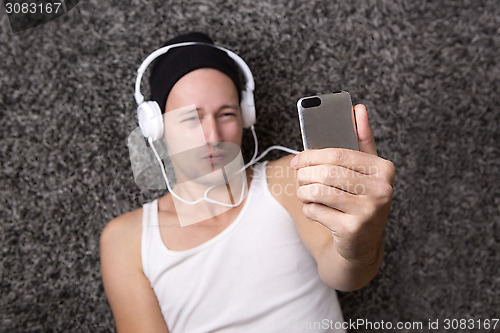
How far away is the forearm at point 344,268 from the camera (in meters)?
0.95

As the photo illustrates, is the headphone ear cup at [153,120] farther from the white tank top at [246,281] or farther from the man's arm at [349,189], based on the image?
the man's arm at [349,189]

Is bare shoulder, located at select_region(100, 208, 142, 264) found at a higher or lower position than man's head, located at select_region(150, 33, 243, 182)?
lower

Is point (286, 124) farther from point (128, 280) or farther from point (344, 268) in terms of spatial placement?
point (128, 280)

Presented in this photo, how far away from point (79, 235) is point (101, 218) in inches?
3.4

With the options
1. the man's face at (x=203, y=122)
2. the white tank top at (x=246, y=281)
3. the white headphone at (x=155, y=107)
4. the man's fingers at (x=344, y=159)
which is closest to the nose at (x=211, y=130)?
the man's face at (x=203, y=122)

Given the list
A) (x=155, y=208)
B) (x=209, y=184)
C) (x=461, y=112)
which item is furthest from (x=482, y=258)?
(x=155, y=208)

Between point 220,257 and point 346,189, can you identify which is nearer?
point 346,189

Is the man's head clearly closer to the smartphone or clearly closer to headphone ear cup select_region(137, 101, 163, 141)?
headphone ear cup select_region(137, 101, 163, 141)

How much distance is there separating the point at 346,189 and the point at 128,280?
2.45 ft

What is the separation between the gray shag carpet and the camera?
137 centimetres

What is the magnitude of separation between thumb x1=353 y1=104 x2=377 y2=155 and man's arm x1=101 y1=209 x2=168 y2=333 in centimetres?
73

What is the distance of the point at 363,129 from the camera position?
0.80 meters

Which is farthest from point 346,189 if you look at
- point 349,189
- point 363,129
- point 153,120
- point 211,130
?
point 153,120

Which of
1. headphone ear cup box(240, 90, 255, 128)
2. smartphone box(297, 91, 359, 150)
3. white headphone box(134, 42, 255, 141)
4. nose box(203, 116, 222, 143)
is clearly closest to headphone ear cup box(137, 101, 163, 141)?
white headphone box(134, 42, 255, 141)
